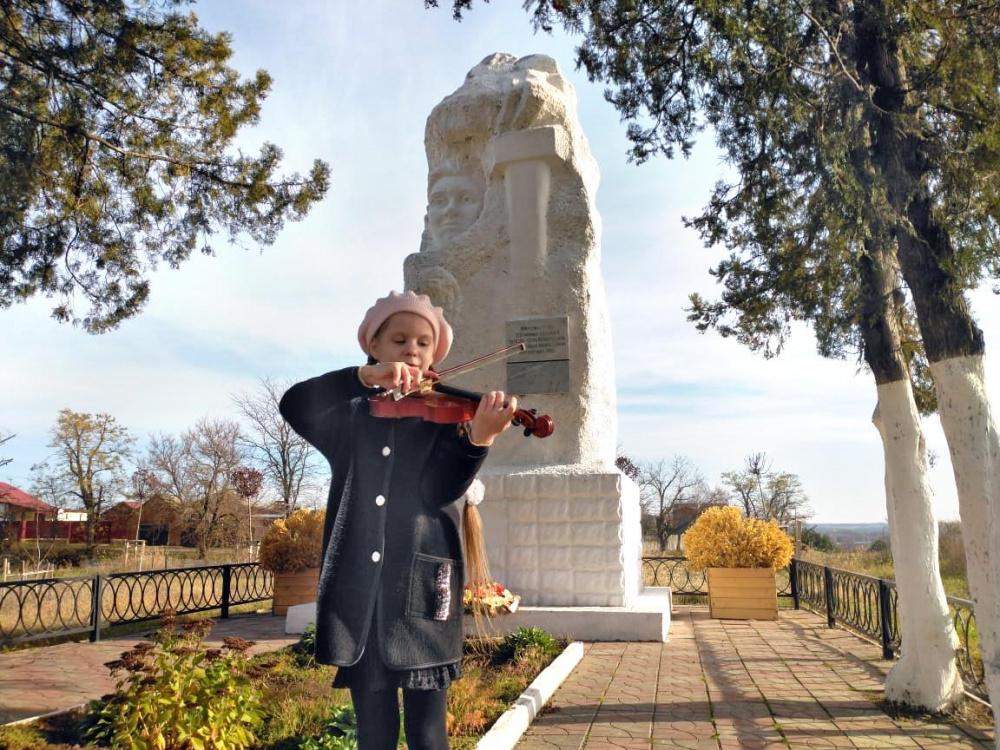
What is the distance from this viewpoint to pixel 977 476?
11.6 ft

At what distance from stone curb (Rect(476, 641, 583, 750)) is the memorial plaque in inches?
97.8

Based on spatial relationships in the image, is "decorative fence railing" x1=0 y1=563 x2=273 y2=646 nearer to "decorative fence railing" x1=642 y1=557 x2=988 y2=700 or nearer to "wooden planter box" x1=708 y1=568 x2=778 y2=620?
"wooden planter box" x1=708 y1=568 x2=778 y2=620

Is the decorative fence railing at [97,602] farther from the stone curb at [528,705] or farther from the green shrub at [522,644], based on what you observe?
the stone curb at [528,705]

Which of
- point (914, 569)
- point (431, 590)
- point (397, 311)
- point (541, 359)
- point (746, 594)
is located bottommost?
point (746, 594)

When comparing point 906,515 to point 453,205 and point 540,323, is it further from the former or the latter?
point 453,205

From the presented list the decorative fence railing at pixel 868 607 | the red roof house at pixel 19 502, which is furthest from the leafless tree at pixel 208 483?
the decorative fence railing at pixel 868 607

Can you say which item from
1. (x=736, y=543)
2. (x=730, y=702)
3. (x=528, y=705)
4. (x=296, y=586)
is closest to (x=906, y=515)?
(x=730, y=702)

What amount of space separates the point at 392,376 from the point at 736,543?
7.06m

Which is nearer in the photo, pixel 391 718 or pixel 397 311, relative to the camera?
pixel 391 718

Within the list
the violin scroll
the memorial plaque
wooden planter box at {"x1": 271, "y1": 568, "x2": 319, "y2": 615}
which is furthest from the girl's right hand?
wooden planter box at {"x1": 271, "y1": 568, "x2": 319, "y2": 615}

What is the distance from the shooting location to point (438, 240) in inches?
314

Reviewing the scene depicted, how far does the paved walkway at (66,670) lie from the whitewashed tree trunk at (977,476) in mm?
4775

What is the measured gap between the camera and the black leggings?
7.02ft

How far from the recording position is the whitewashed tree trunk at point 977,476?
11.4 ft
